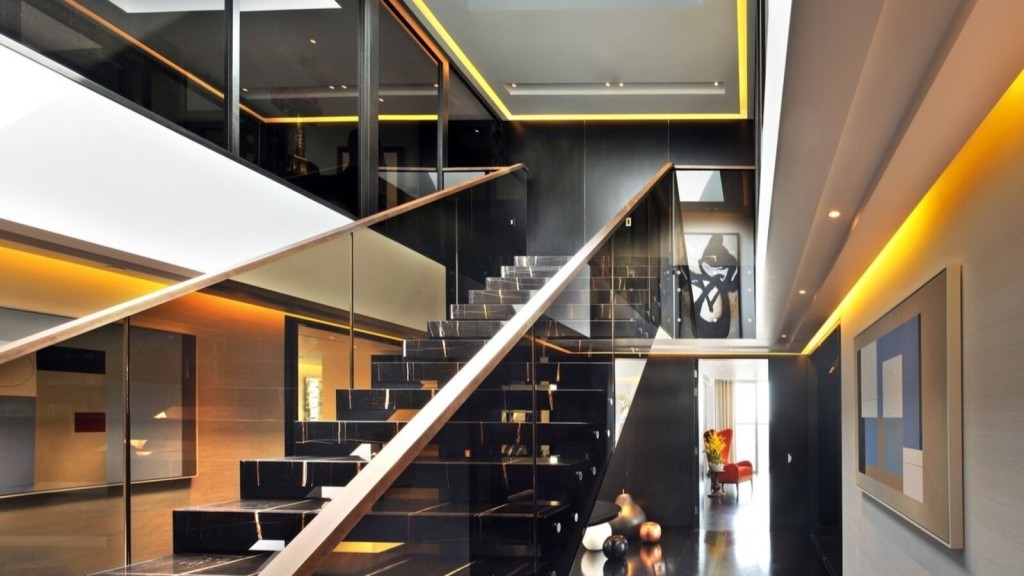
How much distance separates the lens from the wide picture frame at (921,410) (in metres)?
3.75

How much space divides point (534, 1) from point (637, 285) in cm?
302

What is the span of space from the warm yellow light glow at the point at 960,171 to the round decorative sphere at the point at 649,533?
249 inches

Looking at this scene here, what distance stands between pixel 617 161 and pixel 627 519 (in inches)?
176

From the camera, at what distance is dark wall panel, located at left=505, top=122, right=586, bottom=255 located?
11.4 m

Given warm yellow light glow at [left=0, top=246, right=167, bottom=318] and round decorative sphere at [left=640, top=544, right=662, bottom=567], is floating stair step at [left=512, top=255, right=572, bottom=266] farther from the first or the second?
warm yellow light glow at [left=0, top=246, right=167, bottom=318]

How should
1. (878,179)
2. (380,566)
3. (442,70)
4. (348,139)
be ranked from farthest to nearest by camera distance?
1. (442,70)
2. (348,139)
3. (878,179)
4. (380,566)

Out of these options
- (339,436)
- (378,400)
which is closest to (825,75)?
(339,436)

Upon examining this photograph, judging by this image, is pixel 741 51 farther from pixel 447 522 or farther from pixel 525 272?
pixel 447 522

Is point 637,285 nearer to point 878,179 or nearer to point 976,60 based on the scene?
point 878,179

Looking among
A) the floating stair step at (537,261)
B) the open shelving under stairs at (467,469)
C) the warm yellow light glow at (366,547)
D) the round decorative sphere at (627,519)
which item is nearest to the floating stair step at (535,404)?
the open shelving under stairs at (467,469)

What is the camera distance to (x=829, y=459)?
1062cm

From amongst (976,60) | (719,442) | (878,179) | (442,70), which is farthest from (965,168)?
(719,442)

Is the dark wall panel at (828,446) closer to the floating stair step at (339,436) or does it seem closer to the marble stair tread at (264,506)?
the floating stair step at (339,436)

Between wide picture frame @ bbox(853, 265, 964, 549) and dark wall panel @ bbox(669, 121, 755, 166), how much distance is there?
218 inches
